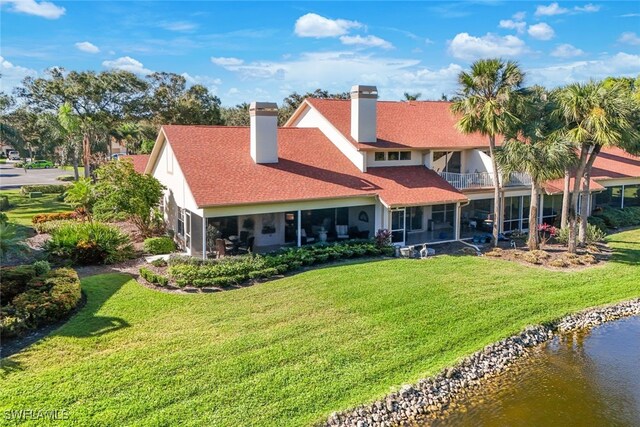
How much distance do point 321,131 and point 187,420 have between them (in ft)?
64.8

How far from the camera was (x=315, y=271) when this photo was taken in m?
19.0

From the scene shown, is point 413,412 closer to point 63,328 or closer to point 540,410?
point 540,410

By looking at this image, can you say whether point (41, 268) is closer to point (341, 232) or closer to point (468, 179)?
point (341, 232)

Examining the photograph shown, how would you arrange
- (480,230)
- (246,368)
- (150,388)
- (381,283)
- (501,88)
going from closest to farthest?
1. (150,388)
2. (246,368)
3. (381,283)
4. (501,88)
5. (480,230)

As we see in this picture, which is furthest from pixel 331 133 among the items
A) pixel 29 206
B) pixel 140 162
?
pixel 29 206

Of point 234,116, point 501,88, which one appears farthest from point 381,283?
point 234,116

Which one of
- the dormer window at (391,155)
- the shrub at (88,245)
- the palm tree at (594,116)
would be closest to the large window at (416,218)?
the dormer window at (391,155)

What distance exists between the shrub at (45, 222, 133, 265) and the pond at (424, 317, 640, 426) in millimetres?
14445

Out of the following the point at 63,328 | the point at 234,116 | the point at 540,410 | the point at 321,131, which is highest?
the point at 234,116

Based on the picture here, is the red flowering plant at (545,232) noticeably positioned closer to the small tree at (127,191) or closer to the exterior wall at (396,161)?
the exterior wall at (396,161)

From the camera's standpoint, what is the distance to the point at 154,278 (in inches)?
672

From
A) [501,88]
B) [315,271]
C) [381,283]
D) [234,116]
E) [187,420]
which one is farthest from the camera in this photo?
[234,116]

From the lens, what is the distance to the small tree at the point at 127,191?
22594mm

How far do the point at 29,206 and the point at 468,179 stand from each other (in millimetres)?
30751
